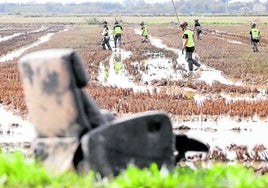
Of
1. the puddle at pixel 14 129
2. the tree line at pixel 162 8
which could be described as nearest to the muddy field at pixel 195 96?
the puddle at pixel 14 129

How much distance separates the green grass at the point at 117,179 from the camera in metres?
4.20

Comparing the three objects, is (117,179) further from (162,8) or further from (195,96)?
(162,8)

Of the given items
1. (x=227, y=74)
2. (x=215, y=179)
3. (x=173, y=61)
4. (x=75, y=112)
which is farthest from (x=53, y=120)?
(x=173, y=61)

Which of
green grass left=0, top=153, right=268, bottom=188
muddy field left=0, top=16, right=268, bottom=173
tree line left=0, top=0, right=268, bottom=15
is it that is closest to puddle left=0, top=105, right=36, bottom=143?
muddy field left=0, top=16, right=268, bottom=173

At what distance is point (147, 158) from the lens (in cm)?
490

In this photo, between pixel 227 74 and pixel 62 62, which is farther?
pixel 227 74

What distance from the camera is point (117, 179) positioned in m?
4.32

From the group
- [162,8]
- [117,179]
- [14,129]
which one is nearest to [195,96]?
[14,129]

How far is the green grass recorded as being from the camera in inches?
165

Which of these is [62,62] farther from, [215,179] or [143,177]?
[215,179]

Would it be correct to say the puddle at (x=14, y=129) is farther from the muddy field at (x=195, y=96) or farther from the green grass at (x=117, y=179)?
the green grass at (x=117, y=179)

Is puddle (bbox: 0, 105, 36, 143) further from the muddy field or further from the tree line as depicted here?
the tree line

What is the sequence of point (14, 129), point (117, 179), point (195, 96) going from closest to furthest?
point (117, 179), point (14, 129), point (195, 96)

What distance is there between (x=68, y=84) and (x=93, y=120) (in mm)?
439
